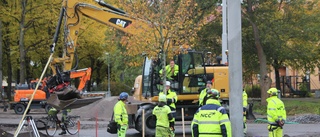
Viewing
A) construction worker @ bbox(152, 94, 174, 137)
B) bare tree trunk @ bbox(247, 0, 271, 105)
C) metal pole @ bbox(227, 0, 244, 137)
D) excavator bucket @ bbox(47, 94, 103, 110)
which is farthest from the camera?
bare tree trunk @ bbox(247, 0, 271, 105)

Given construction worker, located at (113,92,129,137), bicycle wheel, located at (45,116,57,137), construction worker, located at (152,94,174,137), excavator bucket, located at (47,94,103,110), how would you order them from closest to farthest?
construction worker, located at (152,94,174,137) → construction worker, located at (113,92,129,137) → excavator bucket, located at (47,94,103,110) → bicycle wheel, located at (45,116,57,137)

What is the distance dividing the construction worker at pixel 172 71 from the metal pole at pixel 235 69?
716 centimetres

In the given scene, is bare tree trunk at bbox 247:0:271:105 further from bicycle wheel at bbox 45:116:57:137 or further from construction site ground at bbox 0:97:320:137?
bicycle wheel at bbox 45:116:57:137

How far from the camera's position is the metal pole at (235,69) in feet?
32.8

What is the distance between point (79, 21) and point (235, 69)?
10148mm

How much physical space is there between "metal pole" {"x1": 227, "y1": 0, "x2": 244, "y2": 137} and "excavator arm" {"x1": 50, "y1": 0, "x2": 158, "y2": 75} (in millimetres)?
7267

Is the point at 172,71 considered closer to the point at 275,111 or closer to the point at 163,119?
the point at 163,119

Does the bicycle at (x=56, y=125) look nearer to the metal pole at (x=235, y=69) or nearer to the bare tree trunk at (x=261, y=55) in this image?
the metal pole at (x=235, y=69)

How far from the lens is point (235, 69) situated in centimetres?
1005

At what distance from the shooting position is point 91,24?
3972 centimetres

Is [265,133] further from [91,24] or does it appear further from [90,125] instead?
[91,24]

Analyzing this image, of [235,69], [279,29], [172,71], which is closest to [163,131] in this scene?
[235,69]

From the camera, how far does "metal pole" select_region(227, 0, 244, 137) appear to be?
1000 centimetres

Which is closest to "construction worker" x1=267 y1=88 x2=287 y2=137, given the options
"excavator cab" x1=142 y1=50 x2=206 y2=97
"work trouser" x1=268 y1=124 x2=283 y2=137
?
"work trouser" x1=268 y1=124 x2=283 y2=137
